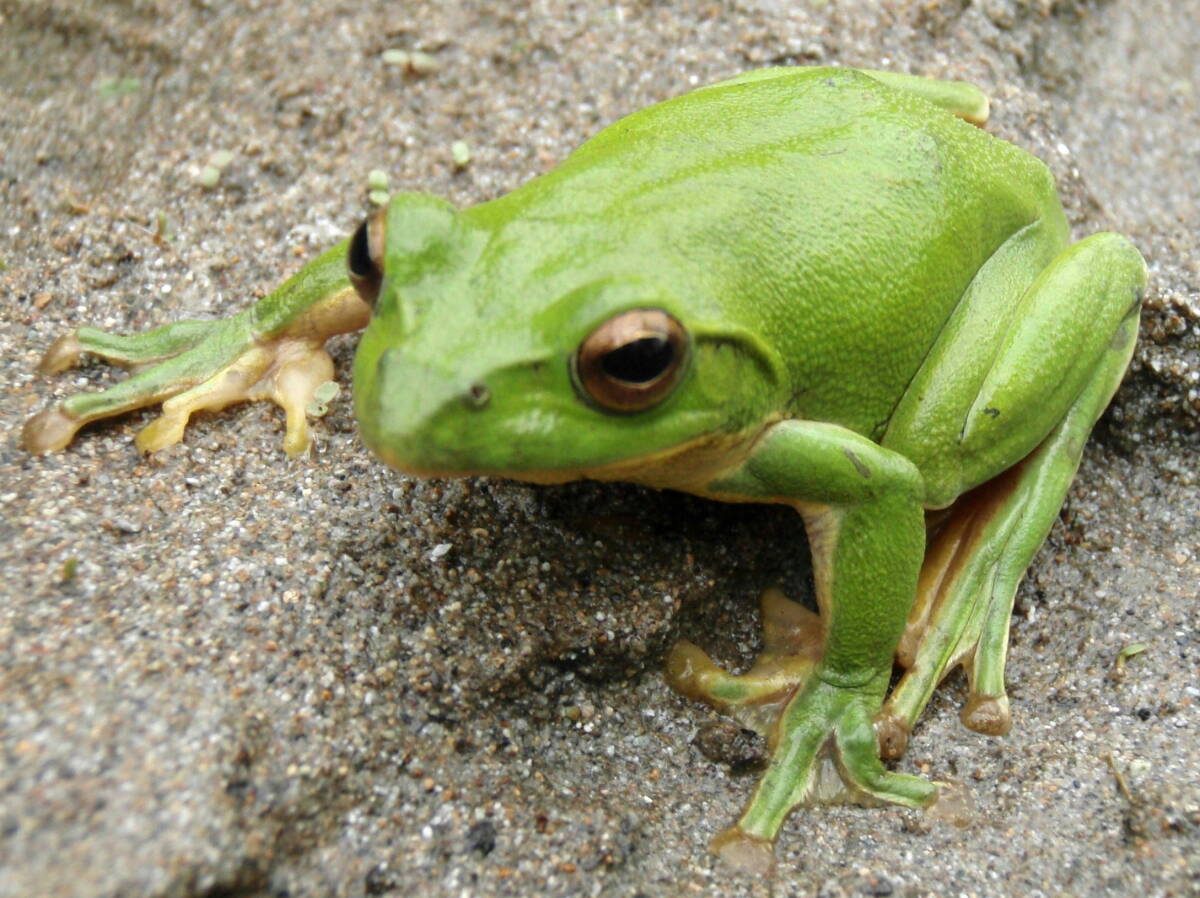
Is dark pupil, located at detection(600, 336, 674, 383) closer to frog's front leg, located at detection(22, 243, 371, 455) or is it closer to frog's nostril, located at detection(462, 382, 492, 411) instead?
frog's nostril, located at detection(462, 382, 492, 411)

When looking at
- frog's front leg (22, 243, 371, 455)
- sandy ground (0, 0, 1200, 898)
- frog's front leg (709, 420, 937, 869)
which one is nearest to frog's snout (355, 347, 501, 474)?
sandy ground (0, 0, 1200, 898)

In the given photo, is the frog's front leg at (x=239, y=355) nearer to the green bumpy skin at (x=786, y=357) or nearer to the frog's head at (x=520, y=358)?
the green bumpy skin at (x=786, y=357)

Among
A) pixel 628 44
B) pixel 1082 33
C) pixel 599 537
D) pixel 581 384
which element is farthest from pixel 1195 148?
pixel 581 384

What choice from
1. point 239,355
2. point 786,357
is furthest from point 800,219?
point 239,355

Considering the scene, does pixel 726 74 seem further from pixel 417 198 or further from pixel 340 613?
pixel 340 613

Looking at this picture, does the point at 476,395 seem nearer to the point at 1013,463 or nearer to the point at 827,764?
the point at 827,764

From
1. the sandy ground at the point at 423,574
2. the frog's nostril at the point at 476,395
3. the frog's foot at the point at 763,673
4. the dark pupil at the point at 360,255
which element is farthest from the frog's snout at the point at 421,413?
the frog's foot at the point at 763,673
